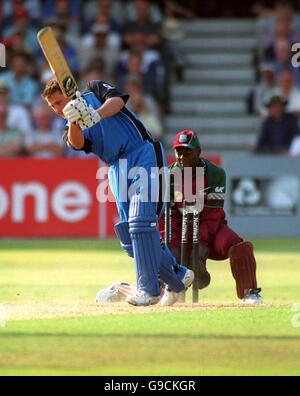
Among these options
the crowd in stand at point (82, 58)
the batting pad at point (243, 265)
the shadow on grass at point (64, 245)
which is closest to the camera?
the batting pad at point (243, 265)

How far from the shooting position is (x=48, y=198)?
18.8 metres

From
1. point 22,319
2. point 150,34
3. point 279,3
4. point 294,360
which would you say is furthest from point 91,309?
point 279,3

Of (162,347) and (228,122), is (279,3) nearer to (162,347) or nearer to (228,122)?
(228,122)

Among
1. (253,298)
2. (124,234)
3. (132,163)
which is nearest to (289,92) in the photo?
(253,298)

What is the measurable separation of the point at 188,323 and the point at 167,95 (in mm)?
12773

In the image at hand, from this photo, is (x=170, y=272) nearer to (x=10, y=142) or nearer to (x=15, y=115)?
(x=10, y=142)

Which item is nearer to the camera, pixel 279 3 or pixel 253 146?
pixel 253 146

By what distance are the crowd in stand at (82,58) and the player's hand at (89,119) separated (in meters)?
9.71

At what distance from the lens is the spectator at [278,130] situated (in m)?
19.6

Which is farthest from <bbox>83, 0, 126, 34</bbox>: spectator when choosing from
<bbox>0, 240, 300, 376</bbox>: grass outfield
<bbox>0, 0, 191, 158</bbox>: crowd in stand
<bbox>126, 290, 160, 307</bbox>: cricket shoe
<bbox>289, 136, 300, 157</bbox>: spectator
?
<bbox>126, 290, 160, 307</bbox>: cricket shoe

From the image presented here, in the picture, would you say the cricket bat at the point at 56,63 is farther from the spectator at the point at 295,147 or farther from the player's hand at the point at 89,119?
the spectator at the point at 295,147

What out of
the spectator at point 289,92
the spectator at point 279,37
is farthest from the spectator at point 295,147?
the spectator at point 279,37

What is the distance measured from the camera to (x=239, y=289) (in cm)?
1070

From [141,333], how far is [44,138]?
36.0 ft
